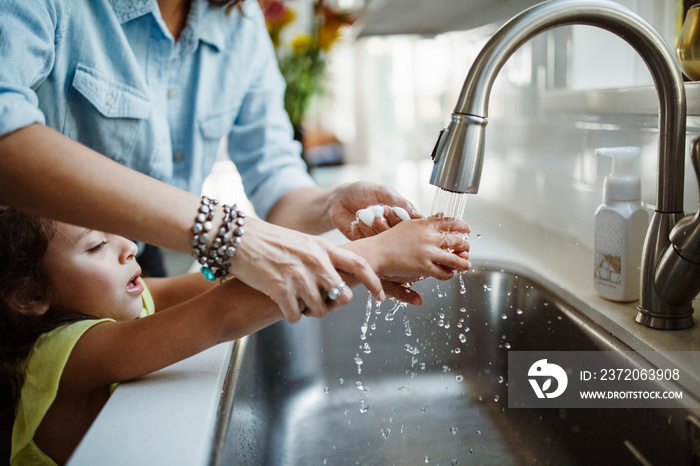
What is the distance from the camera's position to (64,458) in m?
0.76

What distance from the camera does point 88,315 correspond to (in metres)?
0.83

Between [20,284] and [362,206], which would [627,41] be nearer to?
[362,206]

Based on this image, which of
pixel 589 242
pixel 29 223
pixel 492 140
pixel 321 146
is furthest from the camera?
pixel 321 146

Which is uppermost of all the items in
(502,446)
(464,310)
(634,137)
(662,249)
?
(634,137)

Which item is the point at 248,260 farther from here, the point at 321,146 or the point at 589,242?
the point at 321,146

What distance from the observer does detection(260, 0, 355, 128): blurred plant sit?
7.60 feet

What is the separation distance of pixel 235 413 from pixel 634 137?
759 millimetres

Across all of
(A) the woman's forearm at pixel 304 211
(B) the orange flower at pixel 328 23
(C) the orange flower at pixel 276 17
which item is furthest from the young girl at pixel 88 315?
(B) the orange flower at pixel 328 23

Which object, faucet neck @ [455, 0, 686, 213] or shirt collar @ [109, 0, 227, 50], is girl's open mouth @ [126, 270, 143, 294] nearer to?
shirt collar @ [109, 0, 227, 50]

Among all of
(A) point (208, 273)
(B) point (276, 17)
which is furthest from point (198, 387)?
(B) point (276, 17)

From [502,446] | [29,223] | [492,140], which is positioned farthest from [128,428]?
[492,140]

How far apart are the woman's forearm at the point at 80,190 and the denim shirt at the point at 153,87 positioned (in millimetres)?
29

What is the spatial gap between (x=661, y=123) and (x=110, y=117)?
0.74 metres

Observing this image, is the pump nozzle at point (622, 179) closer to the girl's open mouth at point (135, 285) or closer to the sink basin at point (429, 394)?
the sink basin at point (429, 394)
